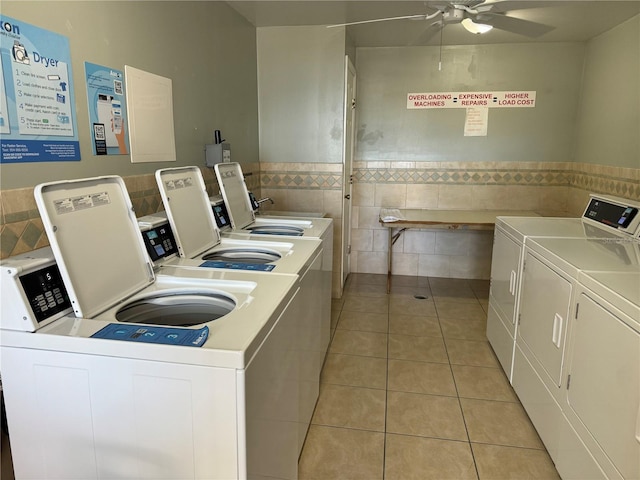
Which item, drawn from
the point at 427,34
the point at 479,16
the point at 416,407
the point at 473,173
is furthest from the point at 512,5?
the point at 416,407

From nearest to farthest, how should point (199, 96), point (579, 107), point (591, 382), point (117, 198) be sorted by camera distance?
point (117, 198) → point (591, 382) → point (199, 96) → point (579, 107)

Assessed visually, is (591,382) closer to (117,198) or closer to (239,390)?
(239,390)

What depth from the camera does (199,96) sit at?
9.01 ft

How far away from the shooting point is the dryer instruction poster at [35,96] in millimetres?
1415

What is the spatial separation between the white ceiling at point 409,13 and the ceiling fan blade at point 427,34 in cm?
5

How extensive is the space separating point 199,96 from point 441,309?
2714 millimetres

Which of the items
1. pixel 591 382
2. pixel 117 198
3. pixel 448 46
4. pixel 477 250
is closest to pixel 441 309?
pixel 477 250

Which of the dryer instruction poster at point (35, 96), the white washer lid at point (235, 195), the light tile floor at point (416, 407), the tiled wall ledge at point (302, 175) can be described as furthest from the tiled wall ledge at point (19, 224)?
the tiled wall ledge at point (302, 175)

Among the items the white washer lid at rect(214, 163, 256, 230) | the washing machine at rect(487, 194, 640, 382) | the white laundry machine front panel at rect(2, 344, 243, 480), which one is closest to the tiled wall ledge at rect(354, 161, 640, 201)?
the washing machine at rect(487, 194, 640, 382)

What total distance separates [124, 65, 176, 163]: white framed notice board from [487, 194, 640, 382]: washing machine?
2067mm

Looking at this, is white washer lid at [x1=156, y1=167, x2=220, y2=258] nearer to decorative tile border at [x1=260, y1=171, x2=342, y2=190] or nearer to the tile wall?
the tile wall

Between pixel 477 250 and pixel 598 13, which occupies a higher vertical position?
pixel 598 13

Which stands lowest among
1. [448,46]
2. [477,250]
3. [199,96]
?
[477,250]

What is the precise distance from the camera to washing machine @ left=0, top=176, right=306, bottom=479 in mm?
1097
